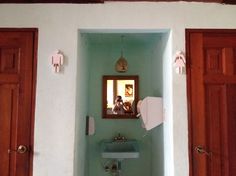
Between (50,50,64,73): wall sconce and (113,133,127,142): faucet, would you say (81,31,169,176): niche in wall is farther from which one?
(50,50,64,73): wall sconce

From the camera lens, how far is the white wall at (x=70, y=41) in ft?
6.77

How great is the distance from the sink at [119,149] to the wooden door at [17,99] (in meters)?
1.01

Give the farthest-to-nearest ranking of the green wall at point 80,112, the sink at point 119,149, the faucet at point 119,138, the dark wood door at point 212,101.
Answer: the faucet at point 119,138
the sink at point 119,149
the green wall at point 80,112
the dark wood door at point 212,101

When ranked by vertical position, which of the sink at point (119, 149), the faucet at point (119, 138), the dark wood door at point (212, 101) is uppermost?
the dark wood door at point (212, 101)

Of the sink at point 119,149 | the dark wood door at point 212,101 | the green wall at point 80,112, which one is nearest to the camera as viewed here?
the dark wood door at point 212,101

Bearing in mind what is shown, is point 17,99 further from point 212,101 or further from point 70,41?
point 212,101

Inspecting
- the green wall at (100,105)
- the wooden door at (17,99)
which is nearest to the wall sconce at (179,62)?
the green wall at (100,105)

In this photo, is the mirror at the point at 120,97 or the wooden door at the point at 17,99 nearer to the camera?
the wooden door at the point at 17,99

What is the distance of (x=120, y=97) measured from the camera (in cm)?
320

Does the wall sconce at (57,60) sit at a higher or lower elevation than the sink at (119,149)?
higher

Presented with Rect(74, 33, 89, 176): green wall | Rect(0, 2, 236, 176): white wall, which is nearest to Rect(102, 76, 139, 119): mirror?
Rect(74, 33, 89, 176): green wall

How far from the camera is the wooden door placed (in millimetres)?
2064

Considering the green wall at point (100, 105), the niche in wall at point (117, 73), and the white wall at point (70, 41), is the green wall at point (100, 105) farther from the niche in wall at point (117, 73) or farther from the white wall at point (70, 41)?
the white wall at point (70, 41)

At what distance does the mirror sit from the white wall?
1.05 m
